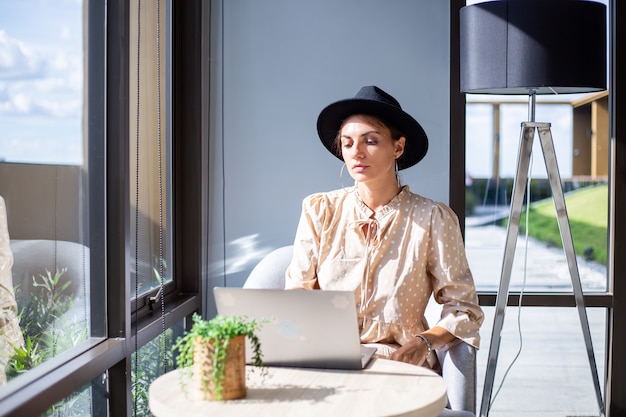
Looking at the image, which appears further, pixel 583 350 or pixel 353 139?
pixel 583 350

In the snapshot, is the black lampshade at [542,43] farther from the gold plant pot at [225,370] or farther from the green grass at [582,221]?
the gold plant pot at [225,370]

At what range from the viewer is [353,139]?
99.3 inches

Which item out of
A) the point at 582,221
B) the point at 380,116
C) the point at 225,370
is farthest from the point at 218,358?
the point at 582,221

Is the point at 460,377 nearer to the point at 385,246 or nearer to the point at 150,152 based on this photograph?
the point at 385,246

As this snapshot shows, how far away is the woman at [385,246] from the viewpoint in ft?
8.05

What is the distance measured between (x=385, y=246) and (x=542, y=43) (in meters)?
0.91

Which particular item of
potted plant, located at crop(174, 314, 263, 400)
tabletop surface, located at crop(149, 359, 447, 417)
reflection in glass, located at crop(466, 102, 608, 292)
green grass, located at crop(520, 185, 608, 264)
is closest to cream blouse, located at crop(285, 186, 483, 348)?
tabletop surface, located at crop(149, 359, 447, 417)

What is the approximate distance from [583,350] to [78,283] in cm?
226

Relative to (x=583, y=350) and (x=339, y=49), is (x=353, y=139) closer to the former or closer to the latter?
(x=339, y=49)

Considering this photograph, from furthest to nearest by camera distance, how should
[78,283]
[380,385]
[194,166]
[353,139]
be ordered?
[194,166] < [353,139] < [78,283] < [380,385]

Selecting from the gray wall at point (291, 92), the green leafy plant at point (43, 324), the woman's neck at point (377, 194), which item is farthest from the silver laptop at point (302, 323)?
the gray wall at point (291, 92)

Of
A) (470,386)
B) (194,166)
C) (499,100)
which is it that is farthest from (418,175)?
(470,386)

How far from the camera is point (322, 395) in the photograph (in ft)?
5.57

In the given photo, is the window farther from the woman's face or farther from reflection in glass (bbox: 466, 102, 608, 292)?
reflection in glass (bbox: 466, 102, 608, 292)
